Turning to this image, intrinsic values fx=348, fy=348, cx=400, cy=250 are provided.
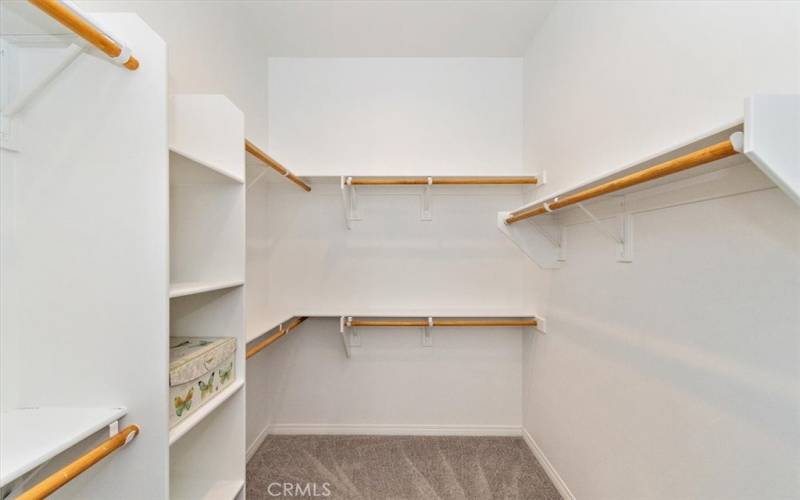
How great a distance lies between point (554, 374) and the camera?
1904 mm

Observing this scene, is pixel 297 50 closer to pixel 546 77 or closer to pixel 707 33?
pixel 546 77

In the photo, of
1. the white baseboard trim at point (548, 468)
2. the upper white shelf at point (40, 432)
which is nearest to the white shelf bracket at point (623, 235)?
the white baseboard trim at point (548, 468)

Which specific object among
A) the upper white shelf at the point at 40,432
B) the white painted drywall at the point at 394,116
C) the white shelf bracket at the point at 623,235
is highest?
the white painted drywall at the point at 394,116

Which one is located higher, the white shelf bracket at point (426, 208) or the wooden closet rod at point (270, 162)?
the wooden closet rod at point (270, 162)

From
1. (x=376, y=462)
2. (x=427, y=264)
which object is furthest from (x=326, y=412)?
(x=427, y=264)

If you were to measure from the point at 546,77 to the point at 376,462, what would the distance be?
2.45m

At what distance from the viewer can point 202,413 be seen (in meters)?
1.08

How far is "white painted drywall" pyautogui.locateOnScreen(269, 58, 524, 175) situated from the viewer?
237cm

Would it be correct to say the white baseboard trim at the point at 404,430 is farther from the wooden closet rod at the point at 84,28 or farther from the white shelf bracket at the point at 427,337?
the wooden closet rod at the point at 84,28

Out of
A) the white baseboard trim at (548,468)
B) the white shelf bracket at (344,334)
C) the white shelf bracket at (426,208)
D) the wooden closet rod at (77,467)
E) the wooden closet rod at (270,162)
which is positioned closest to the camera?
the wooden closet rod at (77,467)

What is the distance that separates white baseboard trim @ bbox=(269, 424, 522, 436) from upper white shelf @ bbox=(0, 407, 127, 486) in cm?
169

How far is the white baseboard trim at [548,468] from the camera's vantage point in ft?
5.69

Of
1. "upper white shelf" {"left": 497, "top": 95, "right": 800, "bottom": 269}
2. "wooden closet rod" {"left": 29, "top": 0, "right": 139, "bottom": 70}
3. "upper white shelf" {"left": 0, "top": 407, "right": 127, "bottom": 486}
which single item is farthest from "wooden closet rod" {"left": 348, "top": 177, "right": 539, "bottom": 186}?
"upper white shelf" {"left": 0, "top": 407, "right": 127, "bottom": 486}

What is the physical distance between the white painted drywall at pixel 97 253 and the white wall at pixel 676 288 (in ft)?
4.59
